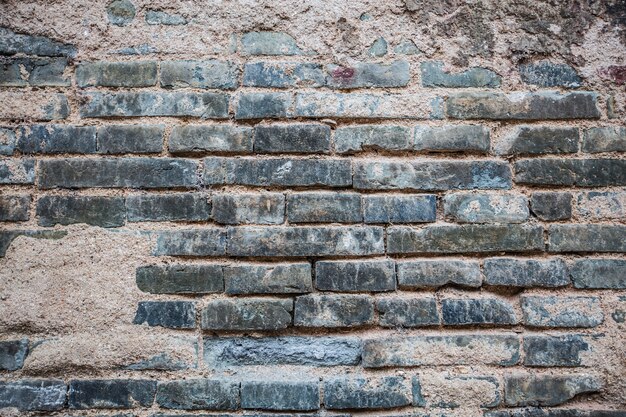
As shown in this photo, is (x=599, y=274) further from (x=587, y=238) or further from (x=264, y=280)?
(x=264, y=280)

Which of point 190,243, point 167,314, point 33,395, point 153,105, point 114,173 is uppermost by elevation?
point 153,105

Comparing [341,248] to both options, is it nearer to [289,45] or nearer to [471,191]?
[471,191]

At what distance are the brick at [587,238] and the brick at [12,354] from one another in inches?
63.2

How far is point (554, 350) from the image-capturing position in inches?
58.4

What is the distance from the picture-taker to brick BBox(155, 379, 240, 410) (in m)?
1.44

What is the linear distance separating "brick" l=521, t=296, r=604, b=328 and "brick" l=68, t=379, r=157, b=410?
1.14 m

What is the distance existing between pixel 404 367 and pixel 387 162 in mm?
618

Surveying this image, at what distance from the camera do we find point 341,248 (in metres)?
1.50

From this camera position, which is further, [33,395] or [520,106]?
[520,106]

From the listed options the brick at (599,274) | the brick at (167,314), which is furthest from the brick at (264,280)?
the brick at (599,274)

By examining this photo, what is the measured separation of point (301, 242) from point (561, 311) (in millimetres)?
812

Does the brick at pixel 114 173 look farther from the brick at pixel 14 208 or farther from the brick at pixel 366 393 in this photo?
the brick at pixel 366 393

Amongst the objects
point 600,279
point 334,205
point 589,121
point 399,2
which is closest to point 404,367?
point 334,205

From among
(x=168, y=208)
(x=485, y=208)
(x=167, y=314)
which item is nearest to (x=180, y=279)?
(x=167, y=314)
